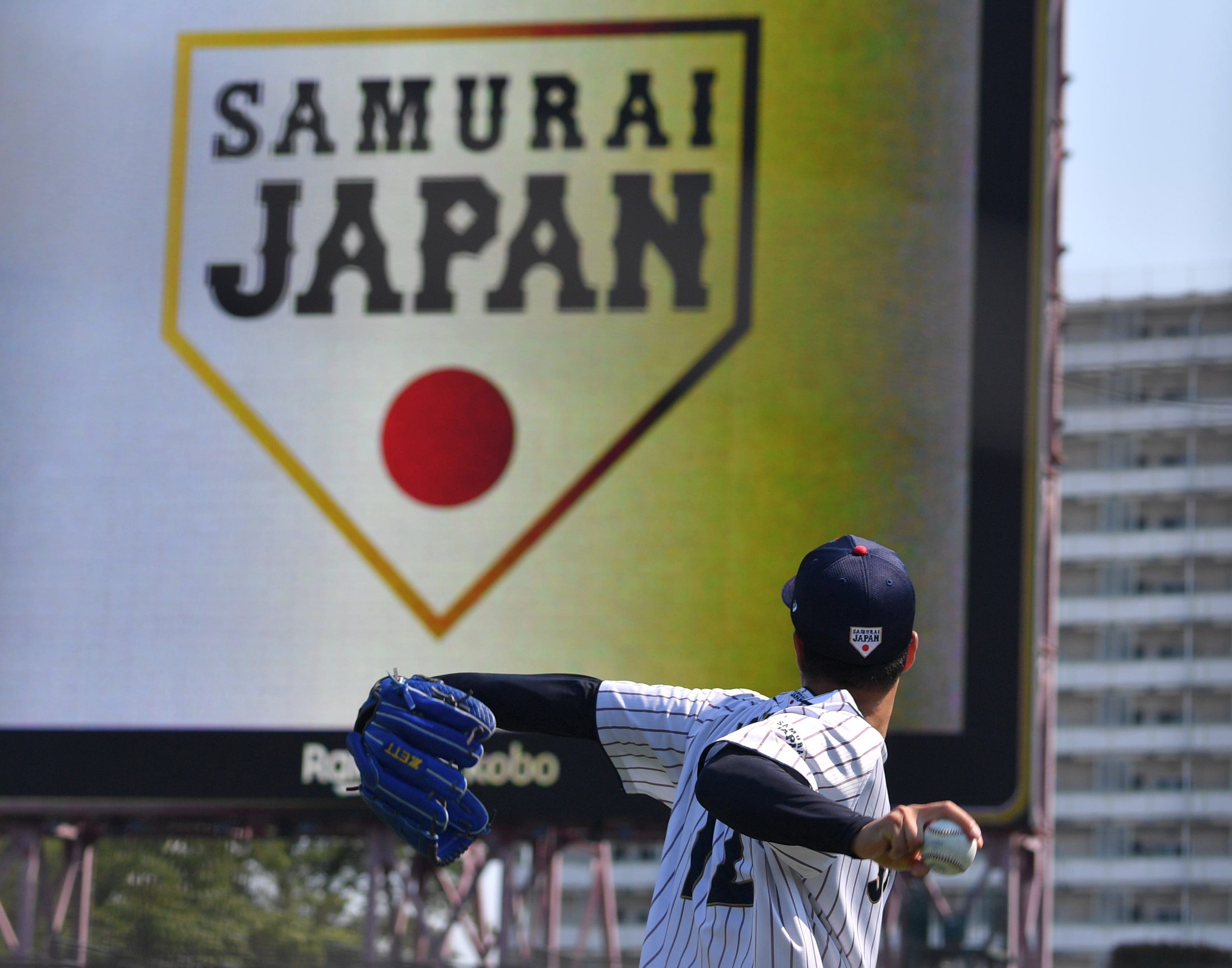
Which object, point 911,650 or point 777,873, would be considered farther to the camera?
point 911,650

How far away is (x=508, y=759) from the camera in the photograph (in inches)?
380

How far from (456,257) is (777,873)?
28.9 ft

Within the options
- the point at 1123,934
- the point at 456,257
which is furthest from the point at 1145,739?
the point at 456,257

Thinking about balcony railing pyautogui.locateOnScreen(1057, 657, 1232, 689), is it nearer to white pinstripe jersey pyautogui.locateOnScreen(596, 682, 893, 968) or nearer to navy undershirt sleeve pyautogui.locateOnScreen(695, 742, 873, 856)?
white pinstripe jersey pyautogui.locateOnScreen(596, 682, 893, 968)

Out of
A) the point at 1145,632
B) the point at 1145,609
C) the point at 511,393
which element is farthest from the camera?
the point at 1145,632

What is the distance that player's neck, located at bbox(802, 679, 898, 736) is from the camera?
2018 mm

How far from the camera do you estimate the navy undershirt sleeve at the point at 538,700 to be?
2.15 m

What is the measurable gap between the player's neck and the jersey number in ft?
0.63

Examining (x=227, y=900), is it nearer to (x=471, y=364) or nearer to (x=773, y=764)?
(x=471, y=364)

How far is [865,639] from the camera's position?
1.99 m

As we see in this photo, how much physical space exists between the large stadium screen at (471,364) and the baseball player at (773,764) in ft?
23.5

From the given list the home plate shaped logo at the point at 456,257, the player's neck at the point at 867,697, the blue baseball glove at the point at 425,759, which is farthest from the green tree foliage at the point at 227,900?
the player's neck at the point at 867,697

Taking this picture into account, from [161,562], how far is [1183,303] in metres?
48.4

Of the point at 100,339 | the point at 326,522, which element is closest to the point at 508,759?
the point at 326,522
